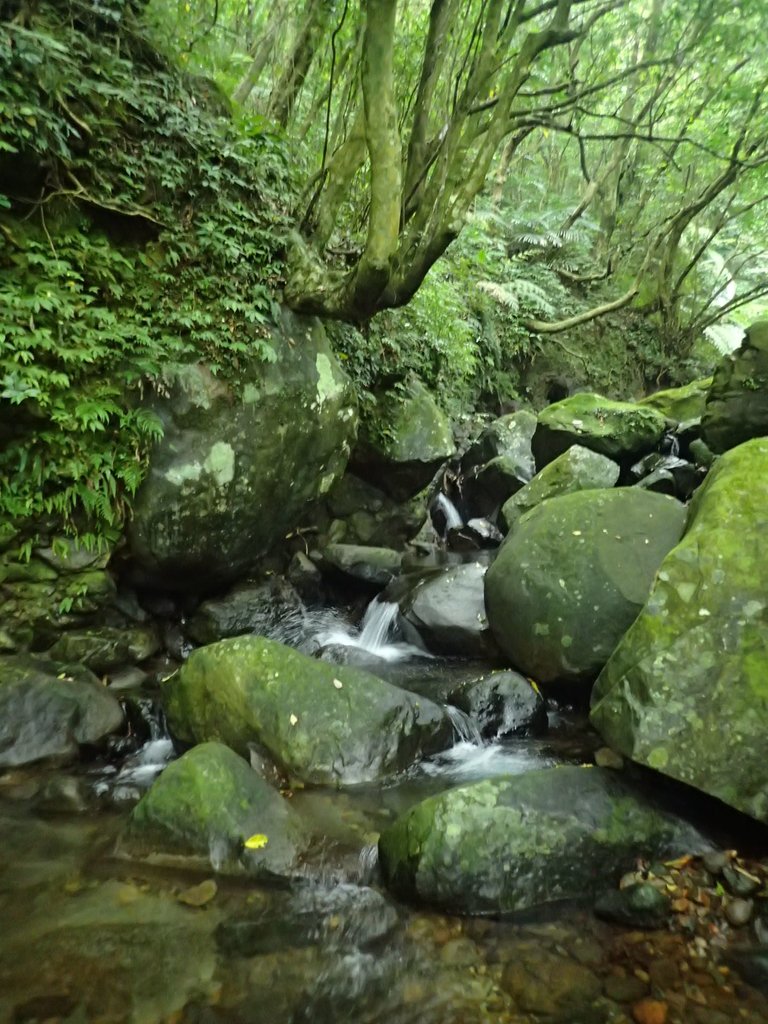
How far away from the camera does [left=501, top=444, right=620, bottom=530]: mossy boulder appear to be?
7664 millimetres

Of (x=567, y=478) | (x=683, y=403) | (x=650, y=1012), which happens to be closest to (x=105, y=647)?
(x=650, y=1012)

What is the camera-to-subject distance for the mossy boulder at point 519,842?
10.00ft

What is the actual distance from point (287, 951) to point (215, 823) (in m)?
0.76

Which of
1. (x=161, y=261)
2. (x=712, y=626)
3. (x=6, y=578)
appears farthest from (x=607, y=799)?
(x=161, y=261)

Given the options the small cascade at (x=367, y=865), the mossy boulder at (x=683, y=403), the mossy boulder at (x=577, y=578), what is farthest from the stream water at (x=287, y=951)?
the mossy boulder at (x=683, y=403)

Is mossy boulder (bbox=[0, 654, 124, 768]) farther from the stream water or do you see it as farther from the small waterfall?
the small waterfall

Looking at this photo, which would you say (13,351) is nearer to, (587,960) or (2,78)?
(2,78)

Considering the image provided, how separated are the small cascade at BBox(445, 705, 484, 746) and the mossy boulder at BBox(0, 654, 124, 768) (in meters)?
2.55

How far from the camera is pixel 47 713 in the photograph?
4352 millimetres

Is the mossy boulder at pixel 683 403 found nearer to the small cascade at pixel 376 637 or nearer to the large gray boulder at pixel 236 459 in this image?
the small cascade at pixel 376 637

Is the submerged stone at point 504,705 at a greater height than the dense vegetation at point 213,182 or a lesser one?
lesser

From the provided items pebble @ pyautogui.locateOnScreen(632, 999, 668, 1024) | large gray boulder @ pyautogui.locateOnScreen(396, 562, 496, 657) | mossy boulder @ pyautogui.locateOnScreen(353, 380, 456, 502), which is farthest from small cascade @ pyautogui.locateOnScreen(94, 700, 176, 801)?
mossy boulder @ pyautogui.locateOnScreen(353, 380, 456, 502)

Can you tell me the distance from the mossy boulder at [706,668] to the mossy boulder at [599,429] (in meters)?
5.34

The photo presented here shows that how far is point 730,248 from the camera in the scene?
1656 cm
